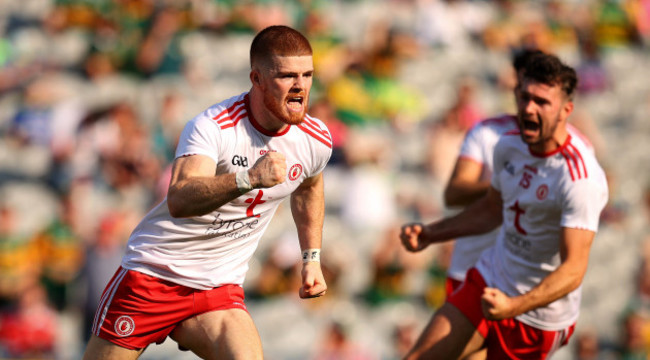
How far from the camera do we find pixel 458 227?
618 centimetres

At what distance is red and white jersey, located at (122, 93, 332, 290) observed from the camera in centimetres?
485

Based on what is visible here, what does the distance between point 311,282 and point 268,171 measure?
0.99 metres

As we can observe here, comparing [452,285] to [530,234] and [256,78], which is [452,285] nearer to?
[530,234]

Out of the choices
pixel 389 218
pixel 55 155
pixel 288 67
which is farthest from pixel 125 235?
pixel 288 67

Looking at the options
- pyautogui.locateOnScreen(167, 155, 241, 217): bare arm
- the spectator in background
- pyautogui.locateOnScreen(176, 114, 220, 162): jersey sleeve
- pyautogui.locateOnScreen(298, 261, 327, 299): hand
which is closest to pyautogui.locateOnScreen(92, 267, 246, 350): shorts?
pyautogui.locateOnScreen(298, 261, 327, 299): hand

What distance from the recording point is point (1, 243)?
10375 mm

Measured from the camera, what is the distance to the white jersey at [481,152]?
6.67 metres

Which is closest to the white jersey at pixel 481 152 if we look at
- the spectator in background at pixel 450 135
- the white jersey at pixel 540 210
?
the white jersey at pixel 540 210

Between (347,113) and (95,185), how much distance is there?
344cm

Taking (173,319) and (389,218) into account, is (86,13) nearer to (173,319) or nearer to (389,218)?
(389,218)

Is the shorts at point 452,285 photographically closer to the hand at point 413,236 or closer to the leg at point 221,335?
the hand at point 413,236

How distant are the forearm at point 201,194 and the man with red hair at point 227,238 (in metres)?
0.32

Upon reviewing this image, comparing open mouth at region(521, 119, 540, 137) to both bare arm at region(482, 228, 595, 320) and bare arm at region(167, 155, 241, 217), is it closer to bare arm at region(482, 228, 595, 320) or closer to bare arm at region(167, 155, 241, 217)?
bare arm at region(482, 228, 595, 320)

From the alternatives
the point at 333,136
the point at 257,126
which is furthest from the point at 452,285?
the point at 333,136
